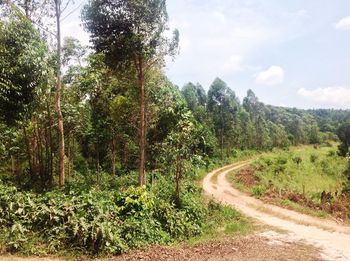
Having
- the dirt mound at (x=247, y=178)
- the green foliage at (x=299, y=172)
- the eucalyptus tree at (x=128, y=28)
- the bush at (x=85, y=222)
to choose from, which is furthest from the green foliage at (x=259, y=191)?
the bush at (x=85, y=222)

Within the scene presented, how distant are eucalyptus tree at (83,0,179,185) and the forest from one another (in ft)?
0.16

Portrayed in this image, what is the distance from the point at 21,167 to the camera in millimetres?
26906

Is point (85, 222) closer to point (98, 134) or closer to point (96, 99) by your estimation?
point (96, 99)

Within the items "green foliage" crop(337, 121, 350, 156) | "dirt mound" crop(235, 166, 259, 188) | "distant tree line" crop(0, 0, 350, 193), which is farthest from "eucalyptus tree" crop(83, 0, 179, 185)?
"green foliage" crop(337, 121, 350, 156)

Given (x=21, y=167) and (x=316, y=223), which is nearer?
(x=316, y=223)

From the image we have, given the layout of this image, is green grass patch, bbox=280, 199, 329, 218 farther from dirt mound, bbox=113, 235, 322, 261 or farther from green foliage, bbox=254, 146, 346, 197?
green foliage, bbox=254, 146, 346, 197

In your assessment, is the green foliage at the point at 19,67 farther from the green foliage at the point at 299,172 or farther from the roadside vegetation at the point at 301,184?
the green foliage at the point at 299,172

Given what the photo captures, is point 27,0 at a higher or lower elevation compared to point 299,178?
higher

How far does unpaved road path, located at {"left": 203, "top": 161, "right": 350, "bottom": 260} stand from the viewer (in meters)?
11.7

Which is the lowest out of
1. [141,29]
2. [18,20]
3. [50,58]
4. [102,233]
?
[102,233]

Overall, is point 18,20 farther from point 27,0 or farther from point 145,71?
point 145,71

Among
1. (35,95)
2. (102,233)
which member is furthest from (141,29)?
(102,233)

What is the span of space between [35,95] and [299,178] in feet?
84.3

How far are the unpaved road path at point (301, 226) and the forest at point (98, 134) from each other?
5.73 ft
